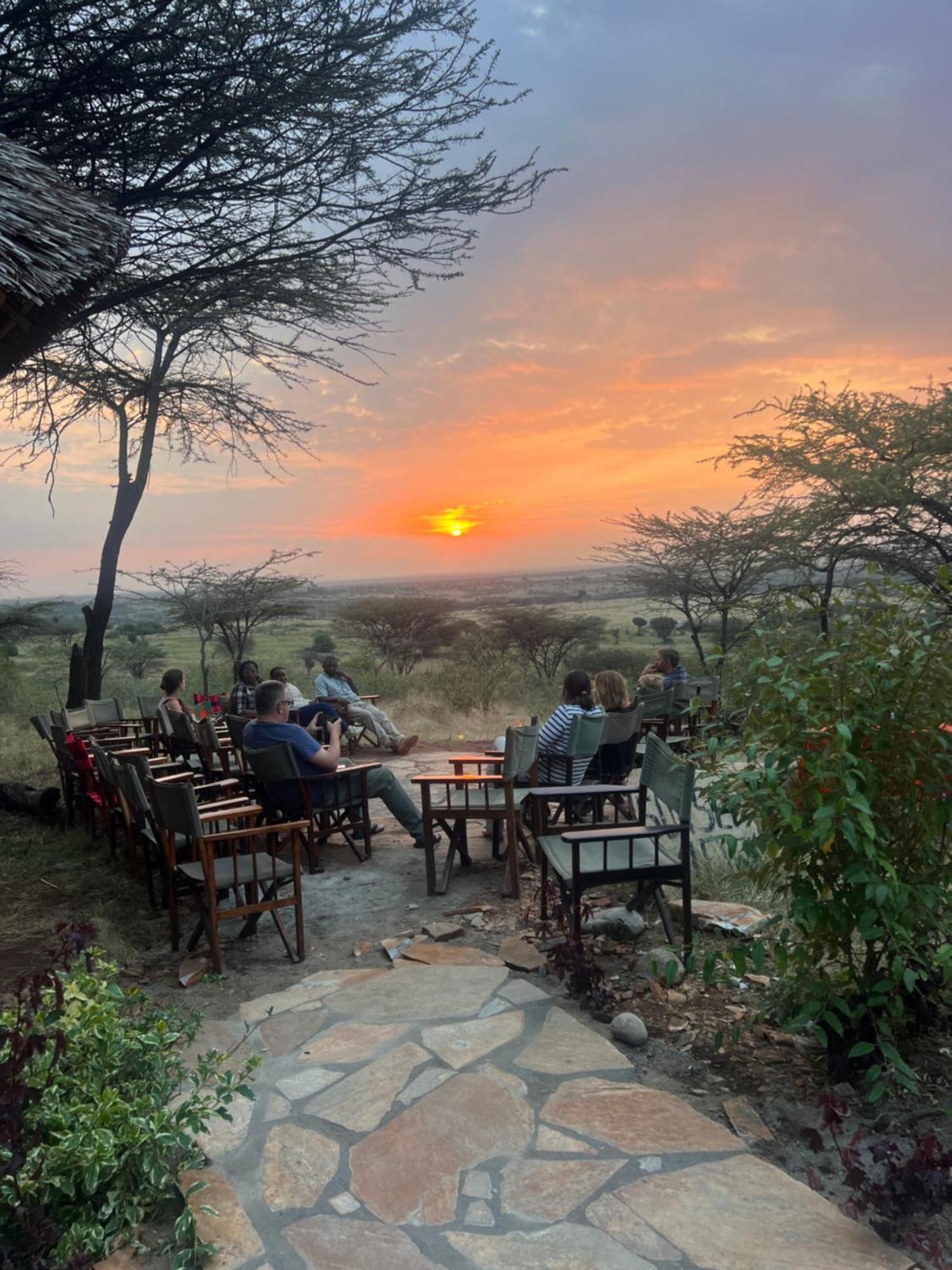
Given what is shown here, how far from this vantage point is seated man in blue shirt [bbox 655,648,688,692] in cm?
886

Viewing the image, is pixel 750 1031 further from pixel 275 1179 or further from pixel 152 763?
pixel 152 763

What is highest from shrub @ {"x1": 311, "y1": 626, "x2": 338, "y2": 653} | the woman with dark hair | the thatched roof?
the thatched roof

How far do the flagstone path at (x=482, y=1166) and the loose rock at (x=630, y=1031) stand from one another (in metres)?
0.06

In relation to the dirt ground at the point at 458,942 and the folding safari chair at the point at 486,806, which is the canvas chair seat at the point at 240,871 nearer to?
the dirt ground at the point at 458,942

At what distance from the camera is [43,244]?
14.7 ft

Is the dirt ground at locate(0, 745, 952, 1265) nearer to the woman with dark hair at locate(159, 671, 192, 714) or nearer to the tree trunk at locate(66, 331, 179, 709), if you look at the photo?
the woman with dark hair at locate(159, 671, 192, 714)

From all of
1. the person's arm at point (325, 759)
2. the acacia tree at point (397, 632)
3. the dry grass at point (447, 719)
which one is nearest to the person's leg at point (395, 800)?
the person's arm at point (325, 759)

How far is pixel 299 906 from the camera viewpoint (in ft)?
13.0

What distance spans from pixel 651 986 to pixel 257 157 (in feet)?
20.2

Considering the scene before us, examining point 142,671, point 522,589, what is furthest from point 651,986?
point 522,589

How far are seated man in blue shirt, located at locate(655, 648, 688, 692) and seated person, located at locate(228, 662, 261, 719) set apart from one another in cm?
421

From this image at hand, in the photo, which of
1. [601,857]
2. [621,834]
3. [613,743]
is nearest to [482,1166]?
[621,834]

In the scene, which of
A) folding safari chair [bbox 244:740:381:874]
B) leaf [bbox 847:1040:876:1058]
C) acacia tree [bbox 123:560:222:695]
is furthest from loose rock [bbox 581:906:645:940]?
acacia tree [bbox 123:560:222:695]

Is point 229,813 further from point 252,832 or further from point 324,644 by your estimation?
point 324,644
